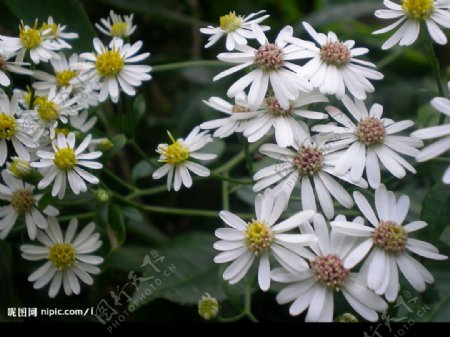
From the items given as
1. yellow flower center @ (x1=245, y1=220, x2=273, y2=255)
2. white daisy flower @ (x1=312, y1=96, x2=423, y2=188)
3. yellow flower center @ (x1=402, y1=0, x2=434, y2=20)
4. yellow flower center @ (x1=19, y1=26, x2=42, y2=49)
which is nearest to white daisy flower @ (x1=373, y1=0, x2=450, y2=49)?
yellow flower center @ (x1=402, y1=0, x2=434, y2=20)

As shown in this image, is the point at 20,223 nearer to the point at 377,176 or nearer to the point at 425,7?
the point at 377,176

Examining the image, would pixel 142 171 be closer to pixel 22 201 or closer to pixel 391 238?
pixel 22 201

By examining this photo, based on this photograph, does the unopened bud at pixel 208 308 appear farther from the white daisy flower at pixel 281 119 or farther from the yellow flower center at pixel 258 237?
the white daisy flower at pixel 281 119

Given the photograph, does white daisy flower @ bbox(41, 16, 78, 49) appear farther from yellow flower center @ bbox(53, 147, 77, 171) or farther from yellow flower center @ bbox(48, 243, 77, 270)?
yellow flower center @ bbox(48, 243, 77, 270)

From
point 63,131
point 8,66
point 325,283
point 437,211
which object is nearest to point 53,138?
point 63,131

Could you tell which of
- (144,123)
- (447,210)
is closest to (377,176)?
(447,210)

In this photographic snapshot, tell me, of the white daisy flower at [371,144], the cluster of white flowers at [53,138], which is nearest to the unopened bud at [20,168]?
the cluster of white flowers at [53,138]
